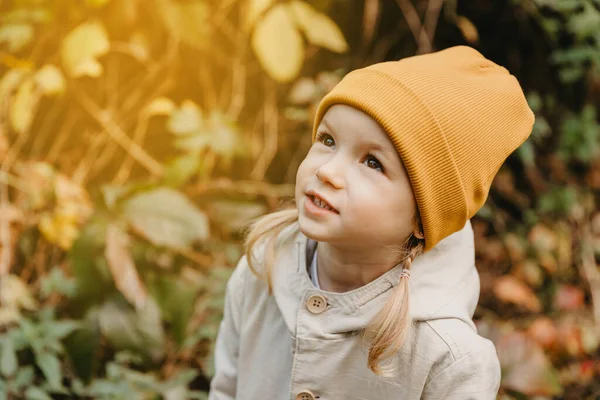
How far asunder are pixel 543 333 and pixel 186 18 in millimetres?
1662

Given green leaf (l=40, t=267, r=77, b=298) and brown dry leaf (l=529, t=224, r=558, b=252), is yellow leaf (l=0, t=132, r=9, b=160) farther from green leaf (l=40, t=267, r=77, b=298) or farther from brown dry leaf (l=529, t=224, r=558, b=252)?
brown dry leaf (l=529, t=224, r=558, b=252)

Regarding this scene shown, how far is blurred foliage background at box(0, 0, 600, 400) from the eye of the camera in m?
2.06

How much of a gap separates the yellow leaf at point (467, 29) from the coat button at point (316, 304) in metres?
1.71

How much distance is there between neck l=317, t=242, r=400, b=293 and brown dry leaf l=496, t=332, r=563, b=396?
102 centimetres

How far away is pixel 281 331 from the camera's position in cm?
137

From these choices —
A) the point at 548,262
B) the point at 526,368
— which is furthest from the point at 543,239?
the point at 526,368

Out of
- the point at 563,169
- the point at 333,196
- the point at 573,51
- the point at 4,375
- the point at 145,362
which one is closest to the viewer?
the point at 333,196

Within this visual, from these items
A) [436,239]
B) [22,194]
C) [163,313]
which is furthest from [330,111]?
[22,194]

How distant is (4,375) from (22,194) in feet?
2.35

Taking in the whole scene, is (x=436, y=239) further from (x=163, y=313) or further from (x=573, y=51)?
(x=573, y=51)

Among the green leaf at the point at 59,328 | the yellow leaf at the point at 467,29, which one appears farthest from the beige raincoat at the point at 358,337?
the yellow leaf at the point at 467,29

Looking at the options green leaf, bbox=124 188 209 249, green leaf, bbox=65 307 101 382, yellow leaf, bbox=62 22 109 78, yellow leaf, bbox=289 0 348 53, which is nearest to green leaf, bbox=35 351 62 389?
green leaf, bbox=65 307 101 382

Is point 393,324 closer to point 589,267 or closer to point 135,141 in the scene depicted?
point 135,141

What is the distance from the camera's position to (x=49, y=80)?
225 cm
